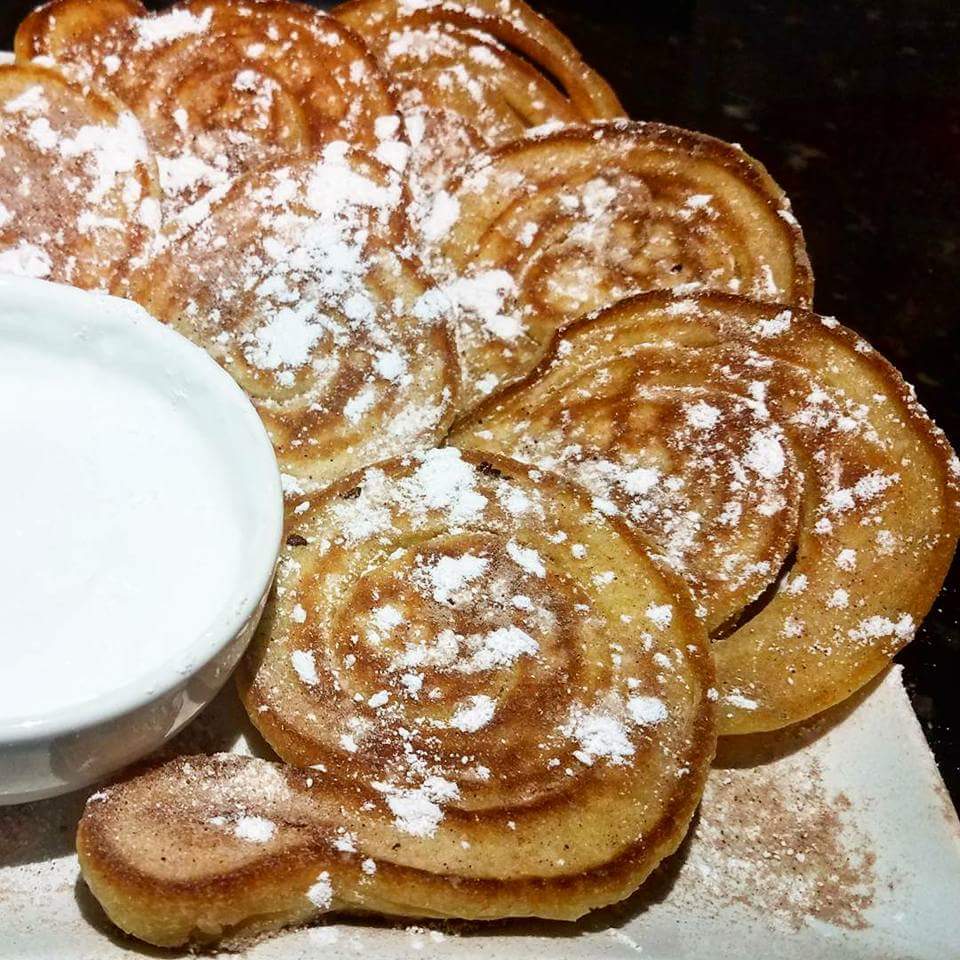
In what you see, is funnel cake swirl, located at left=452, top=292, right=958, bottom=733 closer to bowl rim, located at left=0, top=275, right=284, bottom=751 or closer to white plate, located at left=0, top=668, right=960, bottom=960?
white plate, located at left=0, top=668, right=960, bottom=960

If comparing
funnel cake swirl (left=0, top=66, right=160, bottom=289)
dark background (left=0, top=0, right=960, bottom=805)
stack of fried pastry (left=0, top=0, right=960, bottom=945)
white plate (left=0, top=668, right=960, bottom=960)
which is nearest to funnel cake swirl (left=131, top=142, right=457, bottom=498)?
stack of fried pastry (left=0, top=0, right=960, bottom=945)

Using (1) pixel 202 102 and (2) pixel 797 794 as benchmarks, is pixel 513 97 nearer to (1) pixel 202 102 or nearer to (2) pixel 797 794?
(1) pixel 202 102

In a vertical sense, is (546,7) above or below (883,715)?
above

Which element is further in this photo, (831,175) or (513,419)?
(831,175)

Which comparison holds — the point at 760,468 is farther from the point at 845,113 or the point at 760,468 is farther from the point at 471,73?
the point at 845,113

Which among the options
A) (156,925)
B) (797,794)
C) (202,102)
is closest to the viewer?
(156,925)

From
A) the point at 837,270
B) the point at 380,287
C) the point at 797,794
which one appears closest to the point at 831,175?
the point at 837,270
